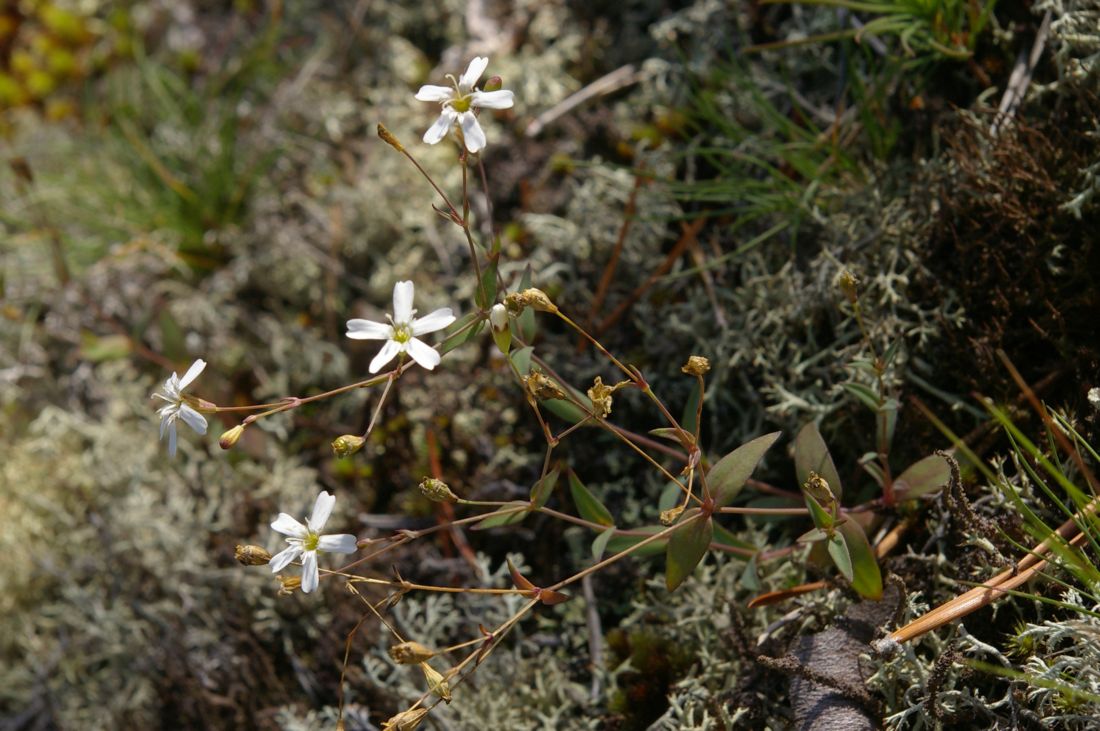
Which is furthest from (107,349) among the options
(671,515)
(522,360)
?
(671,515)

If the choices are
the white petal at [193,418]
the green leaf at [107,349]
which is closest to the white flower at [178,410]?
the white petal at [193,418]

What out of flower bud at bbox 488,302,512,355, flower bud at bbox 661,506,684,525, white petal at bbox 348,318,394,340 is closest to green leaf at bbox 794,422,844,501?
flower bud at bbox 661,506,684,525

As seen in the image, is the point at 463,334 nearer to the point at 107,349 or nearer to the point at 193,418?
the point at 193,418

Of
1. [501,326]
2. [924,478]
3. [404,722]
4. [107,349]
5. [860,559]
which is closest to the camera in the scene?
[404,722]

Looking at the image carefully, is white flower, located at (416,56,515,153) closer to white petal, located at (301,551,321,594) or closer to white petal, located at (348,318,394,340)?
Answer: white petal, located at (348,318,394,340)

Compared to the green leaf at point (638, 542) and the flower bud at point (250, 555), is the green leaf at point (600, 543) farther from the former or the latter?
the flower bud at point (250, 555)

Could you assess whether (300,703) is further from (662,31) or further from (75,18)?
(75,18)
